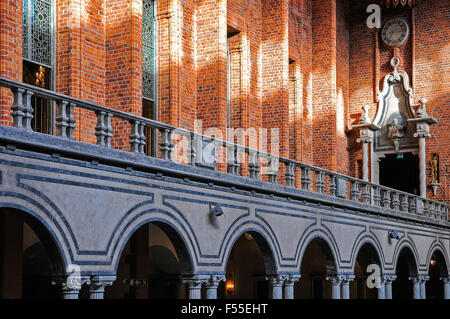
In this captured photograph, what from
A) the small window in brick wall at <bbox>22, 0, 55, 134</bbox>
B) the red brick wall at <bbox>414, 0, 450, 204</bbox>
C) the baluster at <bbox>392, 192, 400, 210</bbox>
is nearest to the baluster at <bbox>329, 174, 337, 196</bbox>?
the baluster at <bbox>392, 192, 400, 210</bbox>

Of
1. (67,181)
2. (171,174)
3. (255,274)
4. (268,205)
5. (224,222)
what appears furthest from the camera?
(255,274)

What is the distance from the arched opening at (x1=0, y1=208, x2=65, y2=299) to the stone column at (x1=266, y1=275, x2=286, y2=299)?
5.32 m

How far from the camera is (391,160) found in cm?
3164

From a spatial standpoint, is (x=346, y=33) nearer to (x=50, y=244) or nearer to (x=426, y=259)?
(x=426, y=259)

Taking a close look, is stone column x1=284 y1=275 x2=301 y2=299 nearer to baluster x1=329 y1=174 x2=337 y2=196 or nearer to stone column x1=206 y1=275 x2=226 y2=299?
stone column x1=206 y1=275 x2=226 y2=299

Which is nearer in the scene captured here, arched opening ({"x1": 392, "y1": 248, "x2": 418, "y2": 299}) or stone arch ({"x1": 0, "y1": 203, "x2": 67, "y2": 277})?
stone arch ({"x1": 0, "y1": 203, "x2": 67, "y2": 277})

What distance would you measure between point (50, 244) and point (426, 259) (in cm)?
1833

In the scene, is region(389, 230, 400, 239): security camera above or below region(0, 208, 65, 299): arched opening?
above

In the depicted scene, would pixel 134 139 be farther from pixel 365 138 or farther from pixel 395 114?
pixel 395 114

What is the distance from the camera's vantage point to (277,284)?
62.8 ft

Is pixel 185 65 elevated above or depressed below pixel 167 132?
above

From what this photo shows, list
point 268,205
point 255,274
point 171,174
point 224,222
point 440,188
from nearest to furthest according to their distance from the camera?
point 171,174 < point 224,222 < point 268,205 < point 255,274 < point 440,188

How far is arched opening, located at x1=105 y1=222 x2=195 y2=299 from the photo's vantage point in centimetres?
1956
